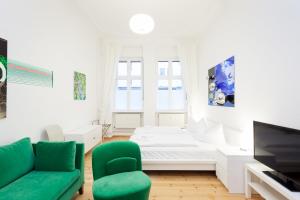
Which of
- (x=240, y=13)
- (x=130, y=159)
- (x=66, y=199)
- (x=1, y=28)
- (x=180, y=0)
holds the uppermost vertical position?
(x=180, y=0)

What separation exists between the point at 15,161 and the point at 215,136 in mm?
2993

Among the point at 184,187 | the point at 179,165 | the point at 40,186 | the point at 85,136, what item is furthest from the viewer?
the point at 85,136

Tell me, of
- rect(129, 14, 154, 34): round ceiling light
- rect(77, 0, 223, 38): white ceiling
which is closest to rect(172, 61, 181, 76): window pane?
rect(77, 0, 223, 38): white ceiling

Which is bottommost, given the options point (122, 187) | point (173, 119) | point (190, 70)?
point (122, 187)

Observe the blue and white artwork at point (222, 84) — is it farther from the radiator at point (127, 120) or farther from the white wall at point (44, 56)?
the white wall at point (44, 56)

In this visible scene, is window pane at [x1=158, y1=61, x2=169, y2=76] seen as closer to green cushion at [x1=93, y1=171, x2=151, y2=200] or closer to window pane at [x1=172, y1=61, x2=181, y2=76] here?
window pane at [x1=172, y1=61, x2=181, y2=76]

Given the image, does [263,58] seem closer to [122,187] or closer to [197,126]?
[197,126]

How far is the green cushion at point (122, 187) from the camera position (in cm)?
174

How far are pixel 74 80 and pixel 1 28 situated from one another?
2.13m

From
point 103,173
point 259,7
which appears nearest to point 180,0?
point 259,7

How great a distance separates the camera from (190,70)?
20.6 ft

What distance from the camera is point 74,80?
4.32 meters

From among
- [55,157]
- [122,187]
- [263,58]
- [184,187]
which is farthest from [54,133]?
[263,58]

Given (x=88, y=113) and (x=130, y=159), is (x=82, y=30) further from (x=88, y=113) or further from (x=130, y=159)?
(x=130, y=159)
